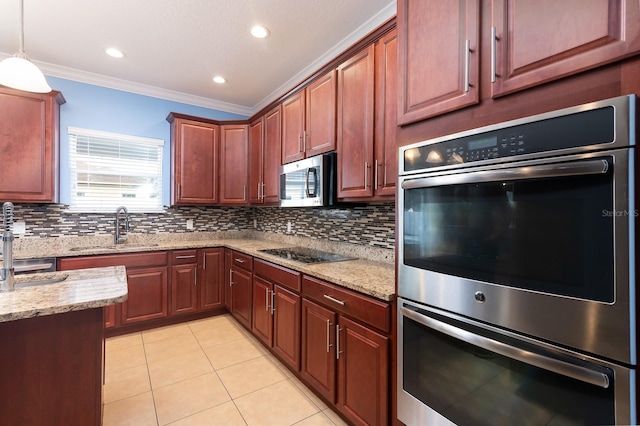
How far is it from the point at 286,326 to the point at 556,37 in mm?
2223

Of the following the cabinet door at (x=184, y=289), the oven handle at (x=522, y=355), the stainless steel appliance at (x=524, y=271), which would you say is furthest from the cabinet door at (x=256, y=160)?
the oven handle at (x=522, y=355)

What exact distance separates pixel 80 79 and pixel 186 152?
1286 millimetres

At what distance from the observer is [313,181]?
92.7 inches

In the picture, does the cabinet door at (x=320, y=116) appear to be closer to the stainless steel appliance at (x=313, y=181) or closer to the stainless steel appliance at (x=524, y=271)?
the stainless steel appliance at (x=313, y=181)

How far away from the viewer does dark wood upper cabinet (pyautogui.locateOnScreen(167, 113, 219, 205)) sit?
3.51 meters

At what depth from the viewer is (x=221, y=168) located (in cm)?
373

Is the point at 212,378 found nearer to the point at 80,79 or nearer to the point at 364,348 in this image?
the point at 364,348

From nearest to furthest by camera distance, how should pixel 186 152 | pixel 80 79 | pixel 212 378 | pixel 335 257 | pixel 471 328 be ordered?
pixel 471 328, pixel 212 378, pixel 335 257, pixel 80 79, pixel 186 152

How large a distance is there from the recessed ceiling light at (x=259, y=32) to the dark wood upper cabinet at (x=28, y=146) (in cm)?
206

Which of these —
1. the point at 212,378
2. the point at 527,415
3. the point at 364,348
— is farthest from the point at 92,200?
the point at 527,415

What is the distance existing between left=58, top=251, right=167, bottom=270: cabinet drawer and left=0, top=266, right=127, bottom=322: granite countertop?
1282mm

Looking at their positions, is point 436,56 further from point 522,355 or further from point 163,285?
point 163,285

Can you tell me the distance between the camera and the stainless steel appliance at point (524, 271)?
30.4 inches

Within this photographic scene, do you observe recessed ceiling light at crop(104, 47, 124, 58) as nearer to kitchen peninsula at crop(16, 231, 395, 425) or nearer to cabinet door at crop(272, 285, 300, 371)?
kitchen peninsula at crop(16, 231, 395, 425)
